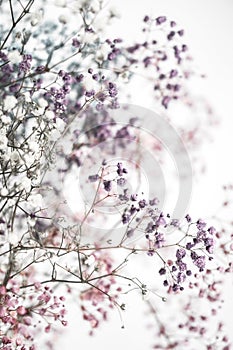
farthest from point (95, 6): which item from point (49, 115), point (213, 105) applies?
point (213, 105)

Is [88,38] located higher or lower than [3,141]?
higher

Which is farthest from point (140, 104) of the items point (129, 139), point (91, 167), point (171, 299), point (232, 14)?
point (171, 299)

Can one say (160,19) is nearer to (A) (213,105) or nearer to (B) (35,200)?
(A) (213,105)

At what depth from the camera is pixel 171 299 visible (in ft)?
4.47

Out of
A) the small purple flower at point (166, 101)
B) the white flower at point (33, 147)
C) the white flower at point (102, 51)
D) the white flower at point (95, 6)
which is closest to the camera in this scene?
the white flower at point (33, 147)

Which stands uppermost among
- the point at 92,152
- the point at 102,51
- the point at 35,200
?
the point at 102,51

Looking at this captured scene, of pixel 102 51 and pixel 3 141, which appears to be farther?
pixel 102 51

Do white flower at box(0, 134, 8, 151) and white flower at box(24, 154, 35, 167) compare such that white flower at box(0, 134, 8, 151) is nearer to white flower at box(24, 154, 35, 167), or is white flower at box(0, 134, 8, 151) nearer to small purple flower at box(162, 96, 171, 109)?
white flower at box(24, 154, 35, 167)

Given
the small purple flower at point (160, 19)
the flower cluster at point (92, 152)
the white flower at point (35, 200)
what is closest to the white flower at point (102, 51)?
the flower cluster at point (92, 152)

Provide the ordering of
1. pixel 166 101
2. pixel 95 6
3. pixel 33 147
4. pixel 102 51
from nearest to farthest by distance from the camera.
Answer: pixel 33 147, pixel 95 6, pixel 102 51, pixel 166 101

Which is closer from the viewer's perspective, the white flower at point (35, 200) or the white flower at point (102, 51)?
the white flower at point (35, 200)

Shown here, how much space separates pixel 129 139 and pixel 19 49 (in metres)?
0.36

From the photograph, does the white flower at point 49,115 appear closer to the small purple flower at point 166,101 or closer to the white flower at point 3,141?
the white flower at point 3,141

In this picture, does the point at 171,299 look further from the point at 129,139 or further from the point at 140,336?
the point at 129,139
